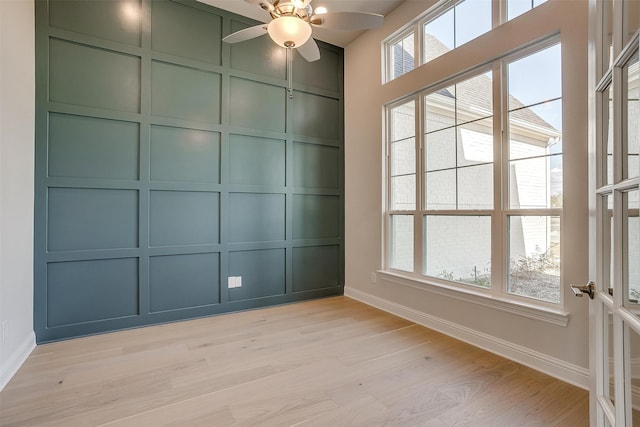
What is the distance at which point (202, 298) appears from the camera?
3.25 meters

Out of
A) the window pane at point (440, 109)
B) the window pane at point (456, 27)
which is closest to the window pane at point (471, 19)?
the window pane at point (456, 27)

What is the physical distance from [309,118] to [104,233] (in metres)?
2.54

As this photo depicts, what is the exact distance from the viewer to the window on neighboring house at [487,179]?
86.2 inches

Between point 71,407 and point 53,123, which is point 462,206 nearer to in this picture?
point 71,407

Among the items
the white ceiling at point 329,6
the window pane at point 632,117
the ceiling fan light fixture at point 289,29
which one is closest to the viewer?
the window pane at point 632,117

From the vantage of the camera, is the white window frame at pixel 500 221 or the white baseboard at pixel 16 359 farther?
the white window frame at pixel 500 221

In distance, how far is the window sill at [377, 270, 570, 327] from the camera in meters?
2.05

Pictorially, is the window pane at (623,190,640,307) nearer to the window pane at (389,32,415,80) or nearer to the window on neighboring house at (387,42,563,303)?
the window on neighboring house at (387,42,563,303)

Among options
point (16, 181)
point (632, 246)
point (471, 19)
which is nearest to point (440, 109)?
point (471, 19)

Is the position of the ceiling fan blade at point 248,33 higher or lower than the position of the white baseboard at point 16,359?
higher

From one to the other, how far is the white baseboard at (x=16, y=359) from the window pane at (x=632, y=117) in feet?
10.8

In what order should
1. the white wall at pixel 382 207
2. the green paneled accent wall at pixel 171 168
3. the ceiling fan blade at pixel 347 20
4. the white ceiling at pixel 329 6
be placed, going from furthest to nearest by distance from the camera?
the white ceiling at pixel 329 6, the green paneled accent wall at pixel 171 168, the ceiling fan blade at pixel 347 20, the white wall at pixel 382 207

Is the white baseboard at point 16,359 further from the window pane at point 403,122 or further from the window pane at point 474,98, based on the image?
the window pane at point 474,98

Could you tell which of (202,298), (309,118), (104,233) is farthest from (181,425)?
(309,118)
